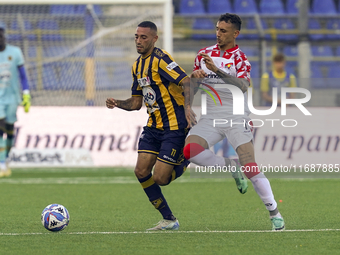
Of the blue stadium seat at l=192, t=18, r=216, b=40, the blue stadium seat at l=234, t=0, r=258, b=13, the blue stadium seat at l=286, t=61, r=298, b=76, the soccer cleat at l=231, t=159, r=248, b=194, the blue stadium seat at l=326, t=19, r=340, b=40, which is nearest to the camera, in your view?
the soccer cleat at l=231, t=159, r=248, b=194

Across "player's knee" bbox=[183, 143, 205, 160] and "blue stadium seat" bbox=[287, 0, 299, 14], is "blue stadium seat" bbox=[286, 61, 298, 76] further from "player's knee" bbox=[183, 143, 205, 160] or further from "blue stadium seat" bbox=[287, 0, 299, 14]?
"player's knee" bbox=[183, 143, 205, 160]

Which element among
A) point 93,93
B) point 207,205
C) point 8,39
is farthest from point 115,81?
point 207,205

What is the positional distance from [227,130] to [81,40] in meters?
7.60

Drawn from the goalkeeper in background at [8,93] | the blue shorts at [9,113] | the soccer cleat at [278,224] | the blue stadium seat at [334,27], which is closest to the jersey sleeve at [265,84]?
the goalkeeper in background at [8,93]

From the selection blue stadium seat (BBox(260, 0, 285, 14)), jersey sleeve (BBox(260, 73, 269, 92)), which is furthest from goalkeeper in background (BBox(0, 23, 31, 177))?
blue stadium seat (BBox(260, 0, 285, 14))

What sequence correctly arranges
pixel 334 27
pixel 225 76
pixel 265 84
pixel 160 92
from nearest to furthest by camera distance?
pixel 225 76 < pixel 160 92 < pixel 265 84 < pixel 334 27

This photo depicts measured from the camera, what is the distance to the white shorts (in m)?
5.59

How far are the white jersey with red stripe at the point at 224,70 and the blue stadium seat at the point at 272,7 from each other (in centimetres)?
1384

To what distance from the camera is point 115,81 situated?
41.0 ft

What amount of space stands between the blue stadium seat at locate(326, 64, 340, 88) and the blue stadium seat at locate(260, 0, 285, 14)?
15.8 feet

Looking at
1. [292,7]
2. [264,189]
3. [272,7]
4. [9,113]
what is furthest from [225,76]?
[292,7]

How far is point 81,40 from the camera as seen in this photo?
1276 cm

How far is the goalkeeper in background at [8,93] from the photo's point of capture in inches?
420

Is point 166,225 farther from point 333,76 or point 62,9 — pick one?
point 333,76
